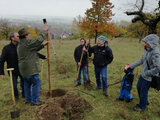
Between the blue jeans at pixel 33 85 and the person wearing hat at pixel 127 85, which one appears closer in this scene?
the blue jeans at pixel 33 85

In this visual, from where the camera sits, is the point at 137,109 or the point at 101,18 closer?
the point at 137,109

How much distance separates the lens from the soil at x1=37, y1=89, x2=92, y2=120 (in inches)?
147

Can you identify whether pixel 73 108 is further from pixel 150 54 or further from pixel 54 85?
pixel 150 54

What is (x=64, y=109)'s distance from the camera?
13.3 ft

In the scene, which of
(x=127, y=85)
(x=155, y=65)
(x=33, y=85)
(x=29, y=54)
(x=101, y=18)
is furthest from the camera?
(x=101, y=18)

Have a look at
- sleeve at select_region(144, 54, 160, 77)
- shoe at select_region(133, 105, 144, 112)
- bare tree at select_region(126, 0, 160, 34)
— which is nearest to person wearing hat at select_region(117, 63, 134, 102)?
shoe at select_region(133, 105, 144, 112)

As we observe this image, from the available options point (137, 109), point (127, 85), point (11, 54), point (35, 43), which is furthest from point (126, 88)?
point (11, 54)

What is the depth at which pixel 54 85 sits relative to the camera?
6156mm

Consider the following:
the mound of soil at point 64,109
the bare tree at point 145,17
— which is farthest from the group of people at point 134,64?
the bare tree at point 145,17

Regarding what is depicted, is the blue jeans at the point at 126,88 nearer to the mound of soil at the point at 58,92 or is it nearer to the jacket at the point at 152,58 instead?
the jacket at the point at 152,58

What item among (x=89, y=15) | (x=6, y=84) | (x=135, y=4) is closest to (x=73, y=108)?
(x=6, y=84)

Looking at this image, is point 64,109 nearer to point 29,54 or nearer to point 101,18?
point 29,54

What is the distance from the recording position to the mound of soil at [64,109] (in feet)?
12.2

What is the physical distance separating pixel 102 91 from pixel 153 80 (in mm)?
2331
